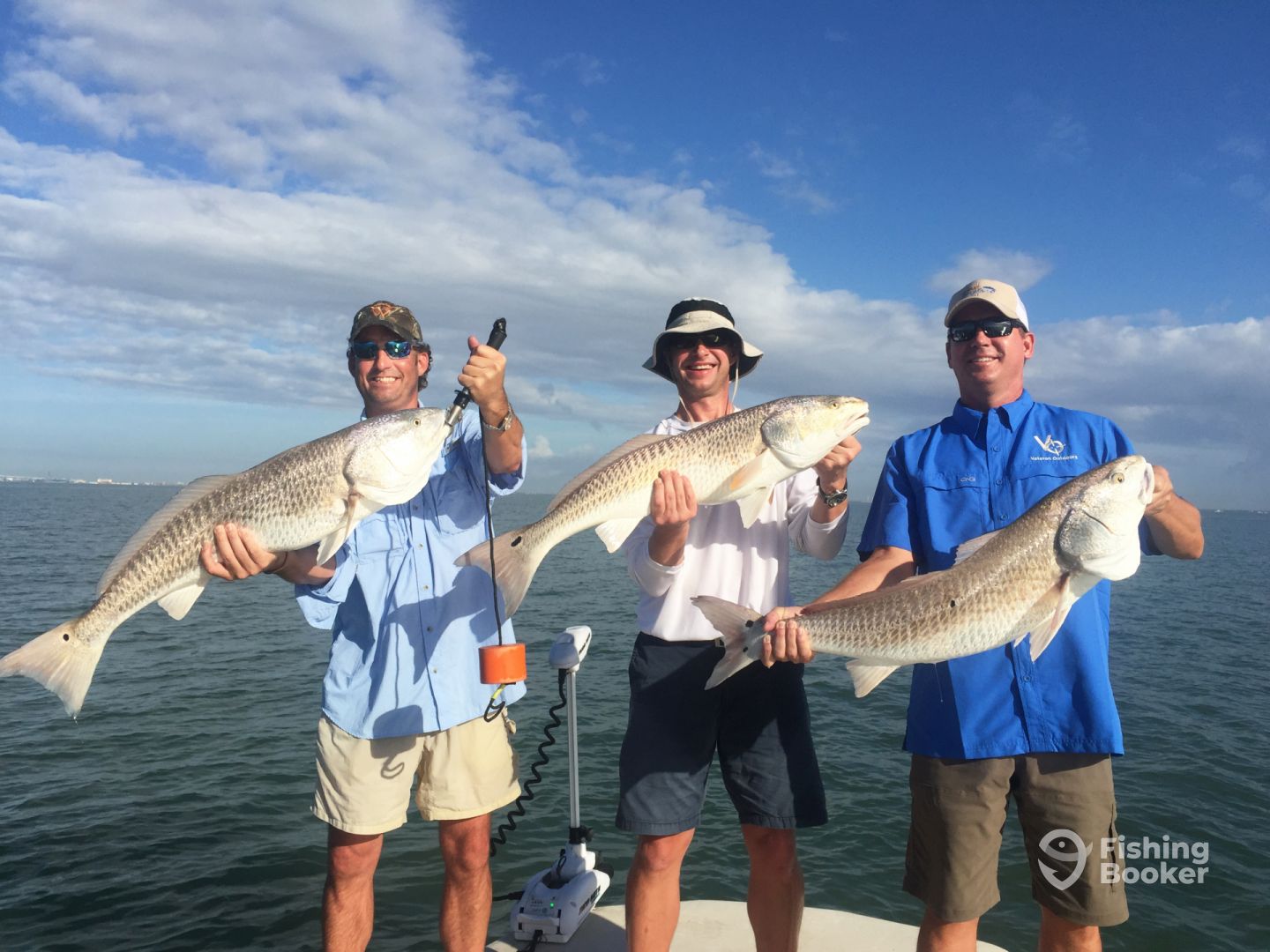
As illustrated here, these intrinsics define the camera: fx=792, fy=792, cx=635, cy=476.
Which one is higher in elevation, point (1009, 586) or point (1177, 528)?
point (1177, 528)

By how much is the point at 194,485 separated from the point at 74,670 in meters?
1.05

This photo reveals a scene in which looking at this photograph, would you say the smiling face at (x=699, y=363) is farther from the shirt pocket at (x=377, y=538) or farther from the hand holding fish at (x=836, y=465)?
the shirt pocket at (x=377, y=538)

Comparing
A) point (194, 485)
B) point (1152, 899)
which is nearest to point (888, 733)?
point (1152, 899)

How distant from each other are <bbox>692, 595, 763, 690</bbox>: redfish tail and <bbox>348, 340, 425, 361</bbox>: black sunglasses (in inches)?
88.4

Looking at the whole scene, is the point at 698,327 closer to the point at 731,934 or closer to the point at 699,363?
the point at 699,363

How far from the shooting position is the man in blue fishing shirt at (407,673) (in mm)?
4305

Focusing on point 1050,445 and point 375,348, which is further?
point 375,348

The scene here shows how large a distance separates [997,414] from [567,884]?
13.5 feet

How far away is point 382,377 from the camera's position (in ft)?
15.1

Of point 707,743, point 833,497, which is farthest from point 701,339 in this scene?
point 707,743

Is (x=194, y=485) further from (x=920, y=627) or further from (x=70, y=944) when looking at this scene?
(x=70, y=944)

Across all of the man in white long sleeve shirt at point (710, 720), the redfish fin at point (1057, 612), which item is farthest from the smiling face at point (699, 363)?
the redfish fin at point (1057, 612)

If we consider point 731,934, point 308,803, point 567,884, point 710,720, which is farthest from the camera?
point 308,803

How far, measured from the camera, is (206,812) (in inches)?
399
